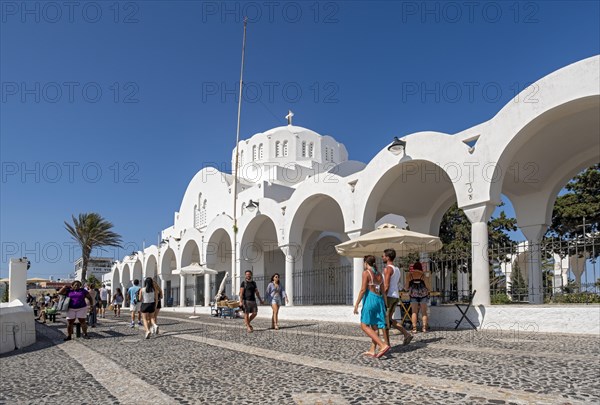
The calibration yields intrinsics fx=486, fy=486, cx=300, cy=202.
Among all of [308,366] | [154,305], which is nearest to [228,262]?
[154,305]

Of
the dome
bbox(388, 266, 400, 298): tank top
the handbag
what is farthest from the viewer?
the dome

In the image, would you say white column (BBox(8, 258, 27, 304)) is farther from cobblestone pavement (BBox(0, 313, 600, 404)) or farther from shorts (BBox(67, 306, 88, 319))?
cobblestone pavement (BBox(0, 313, 600, 404))

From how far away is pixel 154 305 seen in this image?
11.3 meters

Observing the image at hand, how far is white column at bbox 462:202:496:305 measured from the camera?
11.5 m

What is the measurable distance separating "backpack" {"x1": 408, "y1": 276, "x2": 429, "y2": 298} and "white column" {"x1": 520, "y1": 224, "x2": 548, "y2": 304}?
15.0ft

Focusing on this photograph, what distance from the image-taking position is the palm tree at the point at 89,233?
1473 inches

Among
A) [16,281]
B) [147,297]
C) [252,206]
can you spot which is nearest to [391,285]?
[147,297]

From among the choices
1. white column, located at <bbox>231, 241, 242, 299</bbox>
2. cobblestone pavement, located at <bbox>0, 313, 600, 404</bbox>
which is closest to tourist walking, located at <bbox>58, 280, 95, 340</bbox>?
cobblestone pavement, located at <bbox>0, 313, 600, 404</bbox>

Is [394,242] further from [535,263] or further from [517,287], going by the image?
[517,287]

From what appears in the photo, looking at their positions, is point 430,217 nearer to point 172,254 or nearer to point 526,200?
point 526,200

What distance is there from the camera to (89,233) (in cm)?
3741

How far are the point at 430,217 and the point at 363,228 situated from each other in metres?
3.91

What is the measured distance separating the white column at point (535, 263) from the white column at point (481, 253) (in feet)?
7.95

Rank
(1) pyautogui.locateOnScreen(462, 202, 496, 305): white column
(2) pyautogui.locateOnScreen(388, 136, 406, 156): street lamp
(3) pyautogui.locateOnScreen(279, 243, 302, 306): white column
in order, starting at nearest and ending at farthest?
(1) pyautogui.locateOnScreen(462, 202, 496, 305): white column → (2) pyautogui.locateOnScreen(388, 136, 406, 156): street lamp → (3) pyautogui.locateOnScreen(279, 243, 302, 306): white column
